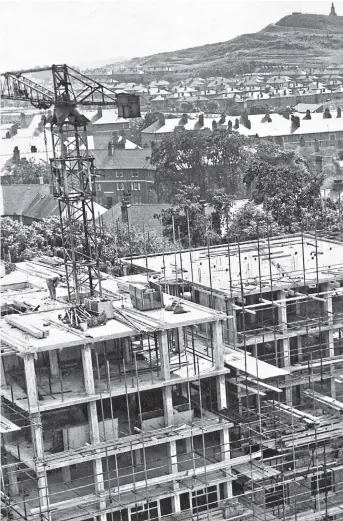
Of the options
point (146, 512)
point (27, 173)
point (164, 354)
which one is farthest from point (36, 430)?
point (27, 173)

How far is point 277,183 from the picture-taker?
5166 cm

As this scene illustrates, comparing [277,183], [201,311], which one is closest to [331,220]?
[277,183]

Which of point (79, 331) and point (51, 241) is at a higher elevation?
point (79, 331)

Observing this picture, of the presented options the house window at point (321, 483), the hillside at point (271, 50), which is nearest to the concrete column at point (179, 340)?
the house window at point (321, 483)

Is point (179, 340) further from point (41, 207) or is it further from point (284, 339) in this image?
point (41, 207)

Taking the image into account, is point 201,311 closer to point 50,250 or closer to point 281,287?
point 281,287

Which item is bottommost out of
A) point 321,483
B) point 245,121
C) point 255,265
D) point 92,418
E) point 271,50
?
point 321,483

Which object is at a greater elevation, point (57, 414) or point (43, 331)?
point (43, 331)

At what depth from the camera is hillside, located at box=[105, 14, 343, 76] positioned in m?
113

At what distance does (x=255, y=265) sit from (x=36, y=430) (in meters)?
12.0

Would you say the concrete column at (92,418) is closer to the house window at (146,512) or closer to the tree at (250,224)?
the house window at (146,512)

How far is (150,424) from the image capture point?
984 inches

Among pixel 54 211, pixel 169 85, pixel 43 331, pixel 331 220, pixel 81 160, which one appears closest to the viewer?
pixel 43 331

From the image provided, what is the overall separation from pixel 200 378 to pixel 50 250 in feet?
65.0
